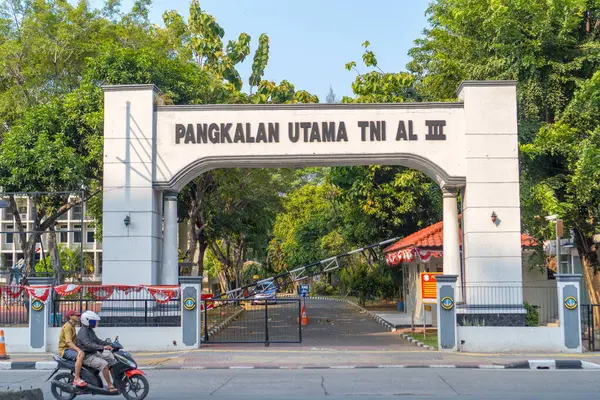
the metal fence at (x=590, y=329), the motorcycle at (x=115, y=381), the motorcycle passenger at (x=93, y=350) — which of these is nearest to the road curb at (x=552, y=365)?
the metal fence at (x=590, y=329)

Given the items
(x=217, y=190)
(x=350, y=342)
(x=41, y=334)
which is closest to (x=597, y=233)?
(x=350, y=342)

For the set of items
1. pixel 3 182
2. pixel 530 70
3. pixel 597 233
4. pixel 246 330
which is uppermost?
pixel 530 70

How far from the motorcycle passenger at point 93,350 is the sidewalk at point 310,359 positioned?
4.59 metres

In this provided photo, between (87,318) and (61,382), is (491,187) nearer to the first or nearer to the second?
(87,318)

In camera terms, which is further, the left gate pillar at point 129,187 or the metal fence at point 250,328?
the metal fence at point 250,328

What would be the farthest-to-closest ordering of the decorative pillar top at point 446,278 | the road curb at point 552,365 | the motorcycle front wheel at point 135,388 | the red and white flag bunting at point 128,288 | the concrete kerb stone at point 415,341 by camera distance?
the concrete kerb stone at point 415,341 < the red and white flag bunting at point 128,288 < the decorative pillar top at point 446,278 < the road curb at point 552,365 < the motorcycle front wheel at point 135,388

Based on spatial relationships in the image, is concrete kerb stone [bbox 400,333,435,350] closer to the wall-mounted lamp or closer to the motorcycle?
the wall-mounted lamp

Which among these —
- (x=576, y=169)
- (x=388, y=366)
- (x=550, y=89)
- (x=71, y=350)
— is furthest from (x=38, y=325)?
(x=550, y=89)

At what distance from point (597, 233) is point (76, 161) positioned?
17.1m

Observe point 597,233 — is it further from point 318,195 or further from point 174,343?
point 318,195

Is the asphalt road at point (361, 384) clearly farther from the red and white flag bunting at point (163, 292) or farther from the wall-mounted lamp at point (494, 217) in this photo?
the wall-mounted lamp at point (494, 217)

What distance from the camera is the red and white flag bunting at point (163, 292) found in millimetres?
18984

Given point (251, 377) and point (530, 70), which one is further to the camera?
point (530, 70)

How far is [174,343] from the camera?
18.8m
